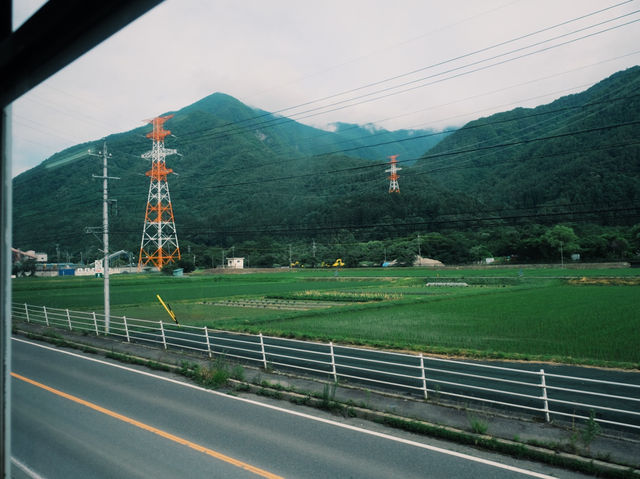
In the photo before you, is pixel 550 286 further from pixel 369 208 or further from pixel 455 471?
pixel 455 471

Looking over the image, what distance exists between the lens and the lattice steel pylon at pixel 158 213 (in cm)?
5391

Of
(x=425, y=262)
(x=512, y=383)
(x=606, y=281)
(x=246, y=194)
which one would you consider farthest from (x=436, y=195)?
(x=512, y=383)

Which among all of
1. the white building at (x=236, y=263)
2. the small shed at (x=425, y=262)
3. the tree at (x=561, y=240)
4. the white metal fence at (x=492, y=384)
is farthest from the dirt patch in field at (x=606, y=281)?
the white building at (x=236, y=263)

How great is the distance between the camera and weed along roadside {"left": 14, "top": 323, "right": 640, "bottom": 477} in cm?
653

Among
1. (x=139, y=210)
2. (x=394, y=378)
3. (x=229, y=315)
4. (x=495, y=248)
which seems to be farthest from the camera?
(x=495, y=248)

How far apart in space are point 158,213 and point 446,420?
62.0 m

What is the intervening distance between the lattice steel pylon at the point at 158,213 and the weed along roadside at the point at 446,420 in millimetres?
40395

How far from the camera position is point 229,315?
93.2ft

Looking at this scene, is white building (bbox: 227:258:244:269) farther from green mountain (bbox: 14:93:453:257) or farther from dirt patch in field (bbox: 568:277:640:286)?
dirt patch in field (bbox: 568:277:640:286)

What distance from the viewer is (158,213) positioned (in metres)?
63.4

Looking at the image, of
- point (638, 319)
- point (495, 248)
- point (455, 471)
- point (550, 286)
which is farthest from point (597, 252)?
point (455, 471)

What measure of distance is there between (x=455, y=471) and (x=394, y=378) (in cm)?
544

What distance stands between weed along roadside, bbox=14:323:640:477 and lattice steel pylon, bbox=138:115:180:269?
40395 mm

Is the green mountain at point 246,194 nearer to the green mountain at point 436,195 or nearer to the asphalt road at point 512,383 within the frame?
the green mountain at point 436,195
